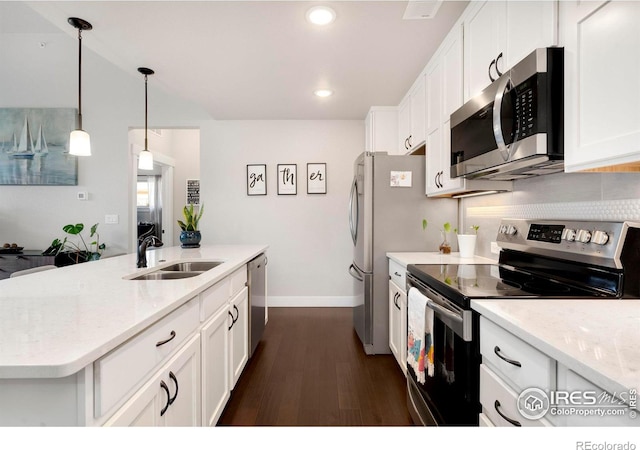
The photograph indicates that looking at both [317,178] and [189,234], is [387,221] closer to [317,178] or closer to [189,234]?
[317,178]

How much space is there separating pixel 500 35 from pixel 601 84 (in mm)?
677

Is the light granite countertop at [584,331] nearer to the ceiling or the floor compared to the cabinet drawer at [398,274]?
nearer to the ceiling

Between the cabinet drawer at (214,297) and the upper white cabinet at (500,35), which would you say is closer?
the upper white cabinet at (500,35)

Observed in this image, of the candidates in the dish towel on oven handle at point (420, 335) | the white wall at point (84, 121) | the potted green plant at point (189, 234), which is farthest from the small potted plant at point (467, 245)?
the white wall at point (84, 121)

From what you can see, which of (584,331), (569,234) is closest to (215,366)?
(584,331)

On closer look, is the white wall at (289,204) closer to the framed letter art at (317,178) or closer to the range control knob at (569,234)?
the framed letter art at (317,178)

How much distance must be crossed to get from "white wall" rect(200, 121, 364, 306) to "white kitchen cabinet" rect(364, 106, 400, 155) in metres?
0.60

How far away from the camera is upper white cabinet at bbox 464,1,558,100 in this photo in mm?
1214

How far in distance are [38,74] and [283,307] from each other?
427 centimetres

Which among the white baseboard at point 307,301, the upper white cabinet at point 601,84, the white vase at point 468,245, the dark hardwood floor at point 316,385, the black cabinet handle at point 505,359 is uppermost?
the upper white cabinet at point 601,84

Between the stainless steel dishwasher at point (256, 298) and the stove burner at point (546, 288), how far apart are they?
Answer: 181 centimetres

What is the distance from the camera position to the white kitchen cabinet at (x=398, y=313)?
2.15 meters

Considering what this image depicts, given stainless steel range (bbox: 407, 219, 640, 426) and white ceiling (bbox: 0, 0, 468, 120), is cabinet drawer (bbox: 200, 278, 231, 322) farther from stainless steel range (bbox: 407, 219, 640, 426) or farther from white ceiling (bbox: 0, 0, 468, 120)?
white ceiling (bbox: 0, 0, 468, 120)
